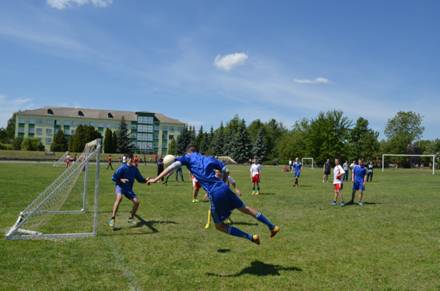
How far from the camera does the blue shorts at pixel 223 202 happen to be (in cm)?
721

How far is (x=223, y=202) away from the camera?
7.25m

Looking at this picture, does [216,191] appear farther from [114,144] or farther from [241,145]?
[114,144]

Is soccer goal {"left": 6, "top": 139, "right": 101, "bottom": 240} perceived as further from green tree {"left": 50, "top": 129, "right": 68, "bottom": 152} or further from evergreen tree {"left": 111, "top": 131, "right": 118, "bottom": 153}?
evergreen tree {"left": 111, "top": 131, "right": 118, "bottom": 153}

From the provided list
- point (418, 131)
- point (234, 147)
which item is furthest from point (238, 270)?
point (418, 131)

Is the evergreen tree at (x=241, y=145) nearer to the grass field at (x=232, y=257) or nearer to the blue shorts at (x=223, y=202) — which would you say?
the grass field at (x=232, y=257)

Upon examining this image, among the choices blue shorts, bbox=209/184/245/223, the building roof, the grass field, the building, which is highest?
the building roof

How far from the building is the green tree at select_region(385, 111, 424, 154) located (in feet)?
234

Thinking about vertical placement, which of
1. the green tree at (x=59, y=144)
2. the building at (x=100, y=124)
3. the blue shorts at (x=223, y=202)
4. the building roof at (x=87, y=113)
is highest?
the building roof at (x=87, y=113)

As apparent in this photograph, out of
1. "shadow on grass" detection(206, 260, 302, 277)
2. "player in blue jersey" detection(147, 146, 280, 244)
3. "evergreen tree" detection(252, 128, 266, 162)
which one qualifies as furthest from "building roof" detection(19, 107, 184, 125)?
"shadow on grass" detection(206, 260, 302, 277)

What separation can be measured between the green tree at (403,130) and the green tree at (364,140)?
519 inches

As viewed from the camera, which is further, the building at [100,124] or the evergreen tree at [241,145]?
the building at [100,124]

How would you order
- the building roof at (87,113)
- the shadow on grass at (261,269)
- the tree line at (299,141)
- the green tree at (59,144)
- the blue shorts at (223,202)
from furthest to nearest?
the building roof at (87,113) → the green tree at (59,144) → the tree line at (299,141) → the blue shorts at (223,202) → the shadow on grass at (261,269)

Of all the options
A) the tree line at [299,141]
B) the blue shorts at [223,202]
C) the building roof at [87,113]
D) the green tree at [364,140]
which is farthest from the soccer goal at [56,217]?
the building roof at [87,113]

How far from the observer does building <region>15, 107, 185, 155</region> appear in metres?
125
